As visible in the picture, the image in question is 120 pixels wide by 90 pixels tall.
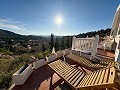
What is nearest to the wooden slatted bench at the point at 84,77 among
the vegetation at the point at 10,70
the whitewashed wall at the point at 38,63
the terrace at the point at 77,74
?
the terrace at the point at 77,74

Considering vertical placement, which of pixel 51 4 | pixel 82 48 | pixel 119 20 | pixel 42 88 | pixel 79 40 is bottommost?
pixel 42 88

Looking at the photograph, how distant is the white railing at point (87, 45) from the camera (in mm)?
6261

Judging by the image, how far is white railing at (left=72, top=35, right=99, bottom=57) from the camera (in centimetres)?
626

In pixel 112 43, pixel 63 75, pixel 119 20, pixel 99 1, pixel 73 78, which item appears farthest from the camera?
pixel 119 20

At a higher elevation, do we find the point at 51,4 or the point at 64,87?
the point at 51,4

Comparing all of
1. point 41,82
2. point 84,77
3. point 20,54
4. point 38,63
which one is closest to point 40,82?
point 41,82

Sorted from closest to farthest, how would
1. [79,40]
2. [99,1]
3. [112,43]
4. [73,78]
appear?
[73,78] < [79,40] < [112,43] < [99,1]

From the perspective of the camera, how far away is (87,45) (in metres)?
6.66

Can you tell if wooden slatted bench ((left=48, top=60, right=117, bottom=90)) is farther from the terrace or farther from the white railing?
the white railing

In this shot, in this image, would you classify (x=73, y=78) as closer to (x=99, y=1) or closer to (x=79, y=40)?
(x=79, y=40)

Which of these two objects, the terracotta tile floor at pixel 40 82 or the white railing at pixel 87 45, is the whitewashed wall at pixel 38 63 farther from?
the white railing at pixel 87 45

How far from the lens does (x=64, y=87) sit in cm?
365

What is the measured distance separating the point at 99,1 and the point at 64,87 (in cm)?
799

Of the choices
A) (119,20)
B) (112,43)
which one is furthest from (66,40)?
(112,43)
